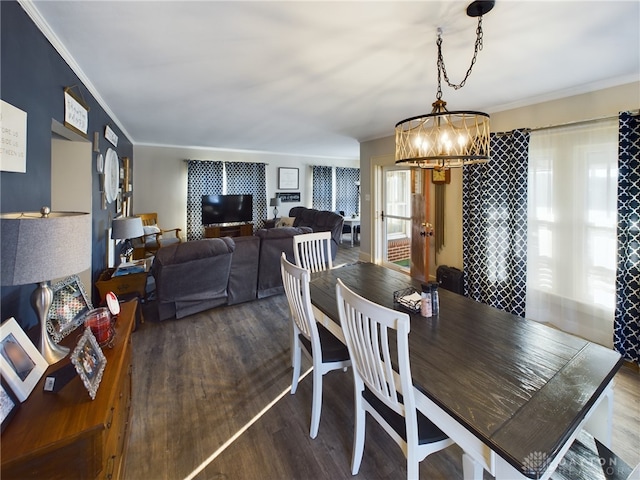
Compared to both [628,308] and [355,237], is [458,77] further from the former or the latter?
[355,237]

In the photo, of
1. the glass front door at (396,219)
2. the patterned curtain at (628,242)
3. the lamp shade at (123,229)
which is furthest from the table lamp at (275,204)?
the patterned curtain at (628,242)

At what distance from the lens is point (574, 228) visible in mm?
2896

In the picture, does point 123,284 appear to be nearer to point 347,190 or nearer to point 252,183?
point 252,183

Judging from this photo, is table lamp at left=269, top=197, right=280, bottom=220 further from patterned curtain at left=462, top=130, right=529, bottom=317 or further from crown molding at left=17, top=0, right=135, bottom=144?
patterned curtain at left=462, top=130, right=529, bottom=317

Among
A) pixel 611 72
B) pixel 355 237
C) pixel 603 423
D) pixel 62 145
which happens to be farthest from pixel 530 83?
pixel 355 237

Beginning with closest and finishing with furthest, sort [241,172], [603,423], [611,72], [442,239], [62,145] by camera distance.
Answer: [603,423] → [611,72] → [62,145] → [442,239] → [241,172]

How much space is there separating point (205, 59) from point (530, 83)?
9.40 ft

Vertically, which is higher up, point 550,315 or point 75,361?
point 75,361

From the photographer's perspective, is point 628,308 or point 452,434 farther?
point 628,308

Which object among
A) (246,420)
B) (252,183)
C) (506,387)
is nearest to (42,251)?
(246,420)

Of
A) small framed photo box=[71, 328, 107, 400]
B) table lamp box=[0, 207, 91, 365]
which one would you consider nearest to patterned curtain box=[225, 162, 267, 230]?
table lamp box=[0, 207, 91, 365]

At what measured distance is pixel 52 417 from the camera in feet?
3.03

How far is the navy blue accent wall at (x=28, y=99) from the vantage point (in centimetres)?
134

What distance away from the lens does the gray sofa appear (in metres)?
3.03
